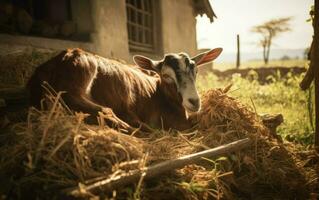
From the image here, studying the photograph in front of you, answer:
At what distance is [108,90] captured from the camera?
3.25 metres

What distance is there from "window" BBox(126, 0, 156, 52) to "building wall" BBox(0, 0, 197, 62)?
225 mm

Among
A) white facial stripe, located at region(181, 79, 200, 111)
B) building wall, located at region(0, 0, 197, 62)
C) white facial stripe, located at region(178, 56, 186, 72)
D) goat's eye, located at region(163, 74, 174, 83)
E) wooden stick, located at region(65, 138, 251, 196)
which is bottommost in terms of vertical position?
wooden stick, located at region(65, 138, 251, 196)

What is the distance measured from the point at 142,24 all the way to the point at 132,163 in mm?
6947

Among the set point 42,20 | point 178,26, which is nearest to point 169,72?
point 42,20

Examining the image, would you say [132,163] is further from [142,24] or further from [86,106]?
Result: [142,24]

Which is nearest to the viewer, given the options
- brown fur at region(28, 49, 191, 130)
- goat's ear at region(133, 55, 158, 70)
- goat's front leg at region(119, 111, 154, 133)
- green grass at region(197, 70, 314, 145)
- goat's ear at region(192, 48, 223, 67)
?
brown fur at region(28, 49, 191, 130)

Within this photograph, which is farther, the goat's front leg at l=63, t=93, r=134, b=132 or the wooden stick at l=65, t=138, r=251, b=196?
the goat's front leg at l=63, t=93, r=134, b=132

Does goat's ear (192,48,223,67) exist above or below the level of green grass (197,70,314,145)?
above

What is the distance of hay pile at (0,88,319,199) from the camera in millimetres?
2055

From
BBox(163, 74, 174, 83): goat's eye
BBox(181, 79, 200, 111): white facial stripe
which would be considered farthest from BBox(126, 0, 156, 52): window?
BBox(181, 79, 200, 111): white facial stripe

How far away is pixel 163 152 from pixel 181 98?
140cm

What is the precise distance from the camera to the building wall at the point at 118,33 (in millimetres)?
5480

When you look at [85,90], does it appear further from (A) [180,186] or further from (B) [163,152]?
(A) [180,186]

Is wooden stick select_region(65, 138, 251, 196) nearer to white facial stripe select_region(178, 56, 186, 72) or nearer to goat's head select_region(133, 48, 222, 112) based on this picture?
goat's head select_region(133, 48, 222, 112)
